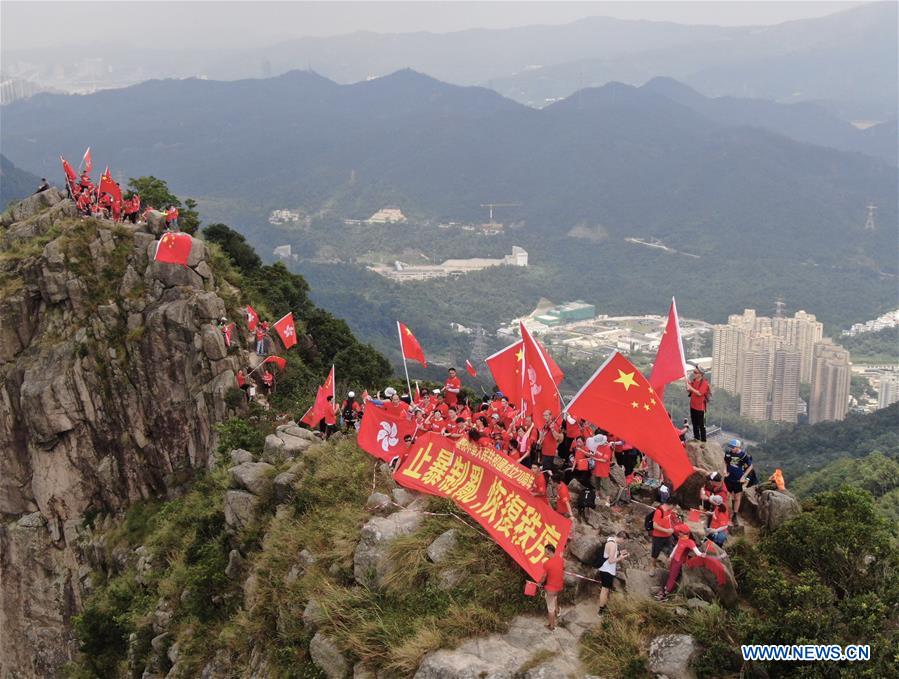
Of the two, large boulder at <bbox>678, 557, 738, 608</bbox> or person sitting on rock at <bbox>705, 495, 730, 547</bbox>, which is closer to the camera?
large boulder at <bbox>678, 557, 738, 608</bbox>

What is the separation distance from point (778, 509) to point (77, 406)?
78.0 ft

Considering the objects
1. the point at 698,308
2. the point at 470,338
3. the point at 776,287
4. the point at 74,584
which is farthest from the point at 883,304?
the point at 74,584

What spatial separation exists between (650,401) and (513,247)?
171 metres

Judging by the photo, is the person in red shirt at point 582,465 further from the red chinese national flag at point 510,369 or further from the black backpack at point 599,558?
the red chinese national flag at point 510,369

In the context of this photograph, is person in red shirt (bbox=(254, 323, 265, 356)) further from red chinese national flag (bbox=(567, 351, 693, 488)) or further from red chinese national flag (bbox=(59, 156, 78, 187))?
red chinese national flag (bbox=(567, 351, 693, 488))

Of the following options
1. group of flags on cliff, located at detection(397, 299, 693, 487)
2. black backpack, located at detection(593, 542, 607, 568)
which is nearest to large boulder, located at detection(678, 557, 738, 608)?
black backpack, located at detection(593, 542, 607, 568)

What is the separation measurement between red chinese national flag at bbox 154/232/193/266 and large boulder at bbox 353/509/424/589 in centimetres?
1546

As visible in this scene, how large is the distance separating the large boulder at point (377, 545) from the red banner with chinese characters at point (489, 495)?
640 mm

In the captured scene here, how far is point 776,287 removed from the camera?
14838 centimetres

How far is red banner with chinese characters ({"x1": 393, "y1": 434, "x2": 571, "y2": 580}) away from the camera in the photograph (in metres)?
12.7

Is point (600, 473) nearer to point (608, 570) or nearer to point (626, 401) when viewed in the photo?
point (626, 401)

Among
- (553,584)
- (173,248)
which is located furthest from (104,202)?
(553,584)

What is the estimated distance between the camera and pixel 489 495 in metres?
13.7

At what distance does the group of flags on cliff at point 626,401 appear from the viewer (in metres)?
13.3
